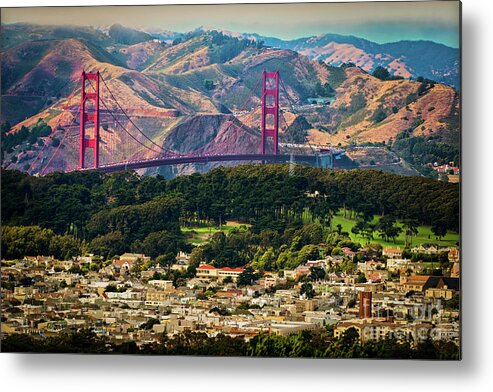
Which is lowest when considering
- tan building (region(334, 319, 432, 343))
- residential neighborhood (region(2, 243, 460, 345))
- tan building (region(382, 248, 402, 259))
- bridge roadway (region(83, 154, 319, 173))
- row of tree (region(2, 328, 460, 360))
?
row of tree (region(2, 328, 460, 360))

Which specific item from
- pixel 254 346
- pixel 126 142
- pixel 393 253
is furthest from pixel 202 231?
pixel 393 253

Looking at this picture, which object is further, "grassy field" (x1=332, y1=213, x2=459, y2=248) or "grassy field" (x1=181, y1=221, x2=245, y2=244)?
"grassy field" (x1=181, y1=221, x2=245, y2=244)

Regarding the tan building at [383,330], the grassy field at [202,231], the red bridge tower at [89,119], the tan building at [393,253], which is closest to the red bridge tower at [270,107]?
the grassy field at [202,231]

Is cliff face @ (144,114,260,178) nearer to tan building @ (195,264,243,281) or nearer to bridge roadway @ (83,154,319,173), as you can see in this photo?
bridge roadway @ (83,154,319,173)

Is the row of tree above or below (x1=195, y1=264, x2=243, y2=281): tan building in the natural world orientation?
below

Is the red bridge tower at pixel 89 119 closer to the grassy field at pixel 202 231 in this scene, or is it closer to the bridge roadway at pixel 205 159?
the bridge roadway at pixel 205 159

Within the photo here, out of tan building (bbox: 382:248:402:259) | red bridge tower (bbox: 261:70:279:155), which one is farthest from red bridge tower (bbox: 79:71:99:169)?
tan building (bbox: 382:248:402:259)

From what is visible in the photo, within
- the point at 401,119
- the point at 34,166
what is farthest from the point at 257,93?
the point at 34,166
